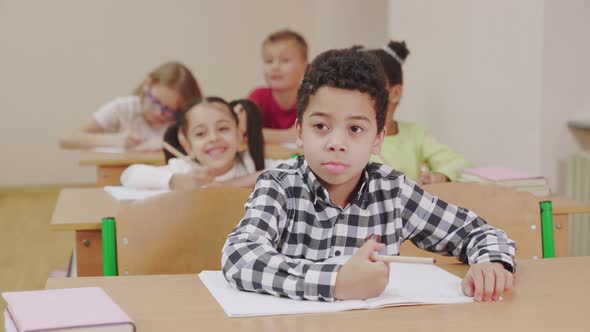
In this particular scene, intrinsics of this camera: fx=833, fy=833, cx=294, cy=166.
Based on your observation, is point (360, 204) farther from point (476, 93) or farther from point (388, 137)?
point (476, 93)

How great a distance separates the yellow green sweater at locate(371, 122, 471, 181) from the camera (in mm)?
3115

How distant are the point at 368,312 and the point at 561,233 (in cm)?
138

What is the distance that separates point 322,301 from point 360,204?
0.32 meters

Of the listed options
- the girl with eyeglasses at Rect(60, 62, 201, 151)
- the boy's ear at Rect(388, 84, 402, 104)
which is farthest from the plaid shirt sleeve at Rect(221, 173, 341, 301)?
the girl with eyeglasses at Rect(60, 62, 201, 151)

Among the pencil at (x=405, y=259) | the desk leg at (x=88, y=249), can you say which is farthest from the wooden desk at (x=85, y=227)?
the pencil at (x=405, y=259)

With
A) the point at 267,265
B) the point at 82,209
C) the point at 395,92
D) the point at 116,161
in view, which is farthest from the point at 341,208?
the point at 116,161

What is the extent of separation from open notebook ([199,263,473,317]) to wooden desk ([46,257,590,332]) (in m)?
0.02

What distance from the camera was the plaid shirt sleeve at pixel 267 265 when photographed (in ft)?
4.32

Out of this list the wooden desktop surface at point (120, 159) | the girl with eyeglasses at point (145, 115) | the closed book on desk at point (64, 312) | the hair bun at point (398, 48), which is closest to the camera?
the closed book on desk at point (64, 312)

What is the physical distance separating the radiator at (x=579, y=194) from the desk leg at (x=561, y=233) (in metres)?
0.58

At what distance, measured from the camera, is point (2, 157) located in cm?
656

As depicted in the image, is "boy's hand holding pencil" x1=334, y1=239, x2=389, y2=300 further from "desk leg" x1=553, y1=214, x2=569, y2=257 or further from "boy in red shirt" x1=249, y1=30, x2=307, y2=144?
"boy in red shirt" x1=249, y1=30, x2=307, y2=144

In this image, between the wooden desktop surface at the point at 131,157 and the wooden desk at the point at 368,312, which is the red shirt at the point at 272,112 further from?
the wooden desk at the point at 368,312

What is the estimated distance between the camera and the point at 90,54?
6551mm
